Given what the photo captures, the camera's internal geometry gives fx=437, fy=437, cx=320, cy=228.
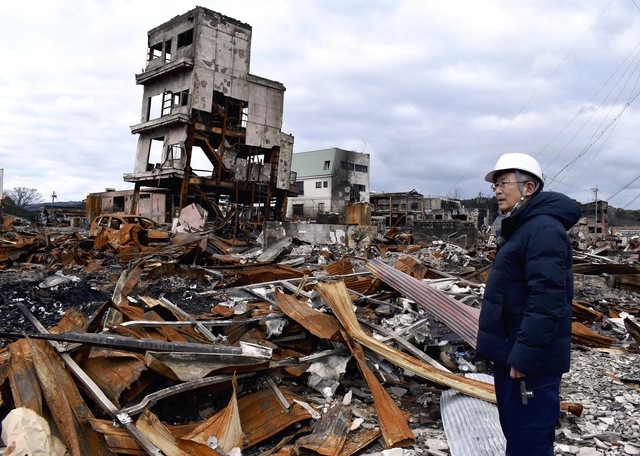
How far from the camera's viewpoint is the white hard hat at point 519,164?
2322 mm

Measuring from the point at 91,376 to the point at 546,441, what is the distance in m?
3.01

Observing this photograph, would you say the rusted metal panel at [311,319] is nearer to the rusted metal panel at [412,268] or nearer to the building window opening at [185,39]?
the rusted metal panel at [412,268]

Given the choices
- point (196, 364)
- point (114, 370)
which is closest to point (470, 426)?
point (196, 364)

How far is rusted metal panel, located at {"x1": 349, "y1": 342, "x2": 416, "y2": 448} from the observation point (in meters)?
2.98

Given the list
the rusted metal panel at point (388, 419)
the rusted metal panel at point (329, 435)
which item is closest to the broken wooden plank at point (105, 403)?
the rusted metal panel at point (329, 435)

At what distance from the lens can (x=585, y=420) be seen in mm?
3287

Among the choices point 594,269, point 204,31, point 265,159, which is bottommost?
point 594,269

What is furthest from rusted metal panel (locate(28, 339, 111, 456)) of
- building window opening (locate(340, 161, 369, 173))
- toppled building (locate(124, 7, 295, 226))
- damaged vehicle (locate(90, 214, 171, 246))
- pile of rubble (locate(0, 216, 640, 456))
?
building window opening (locate(340, 161, 369, 173))

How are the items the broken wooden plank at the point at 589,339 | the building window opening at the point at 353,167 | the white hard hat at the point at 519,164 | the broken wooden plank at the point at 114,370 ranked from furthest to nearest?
the building window opening at the point at 353,167 → the broken wooden plank at the point at 589,339 → the broken wooden plank at the point at 114,370 → the white hard hat at the point at 519,164

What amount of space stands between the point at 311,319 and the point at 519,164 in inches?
98.0

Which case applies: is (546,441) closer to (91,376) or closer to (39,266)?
(91,376)

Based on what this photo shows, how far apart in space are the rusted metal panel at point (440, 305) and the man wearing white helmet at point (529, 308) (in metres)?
1.97

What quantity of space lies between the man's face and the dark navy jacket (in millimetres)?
138

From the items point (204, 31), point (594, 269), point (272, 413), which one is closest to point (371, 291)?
point (272, 413)
